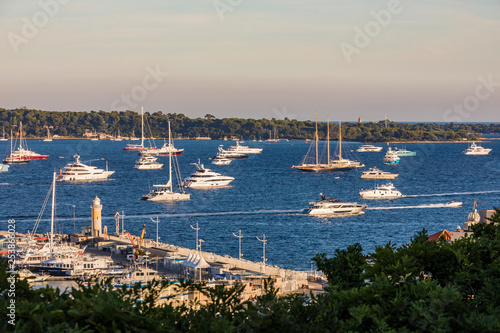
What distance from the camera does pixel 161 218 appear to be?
222ft

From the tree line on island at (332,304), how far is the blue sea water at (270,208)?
29086mm

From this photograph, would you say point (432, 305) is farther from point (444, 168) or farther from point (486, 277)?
point (444, 168)

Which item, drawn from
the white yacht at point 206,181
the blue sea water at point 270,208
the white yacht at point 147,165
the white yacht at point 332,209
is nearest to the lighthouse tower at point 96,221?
the blue sea water at point 270,208

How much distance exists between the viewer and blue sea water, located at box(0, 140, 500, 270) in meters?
54.0

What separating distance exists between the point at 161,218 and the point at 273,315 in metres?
57.6

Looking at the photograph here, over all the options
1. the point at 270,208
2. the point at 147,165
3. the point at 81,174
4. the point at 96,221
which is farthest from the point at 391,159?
the point at 96,221

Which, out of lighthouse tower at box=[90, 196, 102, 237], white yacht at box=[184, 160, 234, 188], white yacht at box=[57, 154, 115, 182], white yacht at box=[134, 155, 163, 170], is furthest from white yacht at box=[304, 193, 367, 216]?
white yacht at box=[134, 155, 163, 170]

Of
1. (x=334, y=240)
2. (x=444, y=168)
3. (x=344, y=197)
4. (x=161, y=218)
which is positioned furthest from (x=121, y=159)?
(x=334, y=240)

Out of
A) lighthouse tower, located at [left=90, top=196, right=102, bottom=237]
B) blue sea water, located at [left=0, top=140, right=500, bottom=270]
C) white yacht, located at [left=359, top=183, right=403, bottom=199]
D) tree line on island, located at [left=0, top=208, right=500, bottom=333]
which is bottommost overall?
blue sea water, located at [left=0, top=140, right=500, bottom=270]

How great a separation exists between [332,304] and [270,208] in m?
61.5

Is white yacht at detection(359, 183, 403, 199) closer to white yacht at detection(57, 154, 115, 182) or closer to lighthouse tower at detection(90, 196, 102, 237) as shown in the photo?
lighthouse tower at detection(90, 196, 102, 237)

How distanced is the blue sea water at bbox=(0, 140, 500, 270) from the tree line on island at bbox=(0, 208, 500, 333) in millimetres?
29086

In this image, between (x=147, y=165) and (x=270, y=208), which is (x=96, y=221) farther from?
(x=147, y=165)

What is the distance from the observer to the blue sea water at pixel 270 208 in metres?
54.0
